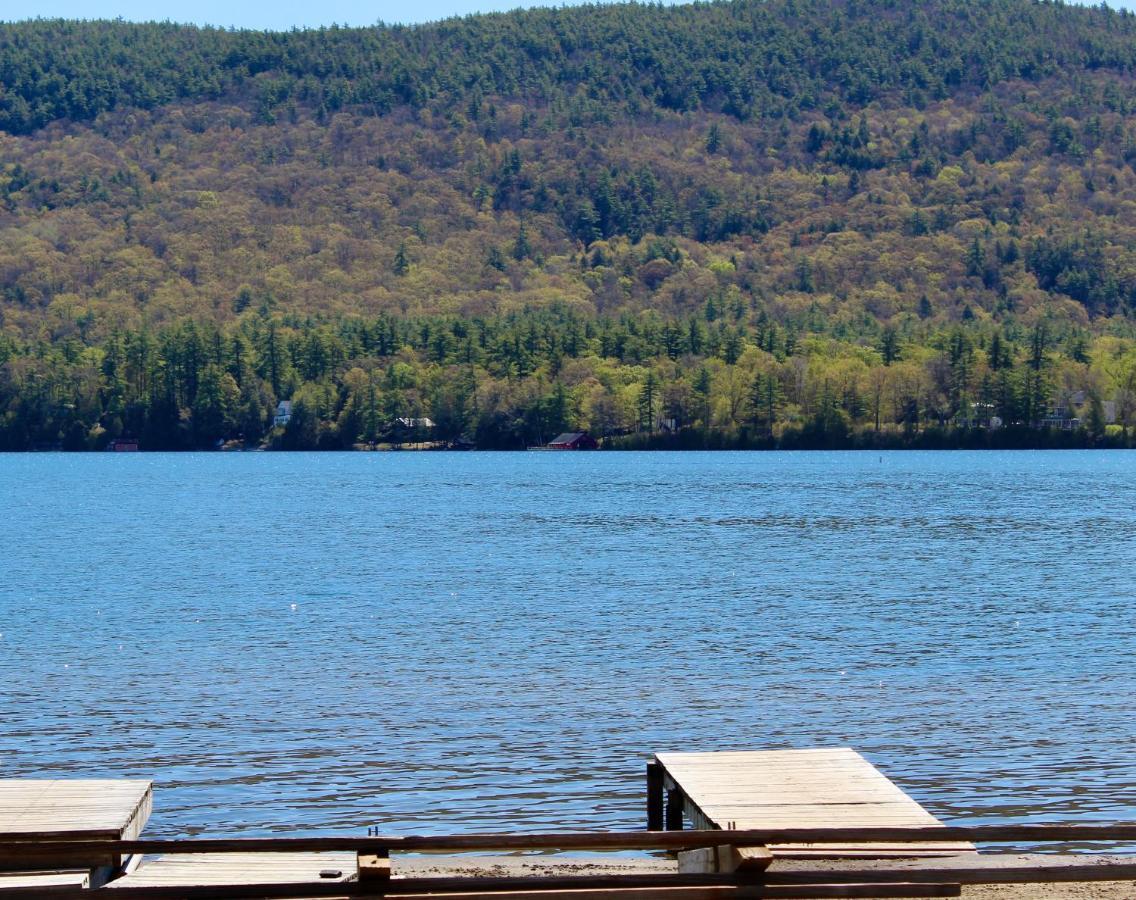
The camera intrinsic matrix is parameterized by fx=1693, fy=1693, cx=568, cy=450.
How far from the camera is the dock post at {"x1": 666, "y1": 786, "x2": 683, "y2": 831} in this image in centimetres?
1764

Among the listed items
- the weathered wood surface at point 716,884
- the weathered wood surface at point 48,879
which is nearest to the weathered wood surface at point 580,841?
the weathered wood surface at point 716,884

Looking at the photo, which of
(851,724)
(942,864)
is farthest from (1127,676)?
(942,864)

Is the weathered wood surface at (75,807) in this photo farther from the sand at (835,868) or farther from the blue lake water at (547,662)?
the blue lake water at (547,662)

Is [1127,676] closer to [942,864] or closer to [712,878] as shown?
[942,864]

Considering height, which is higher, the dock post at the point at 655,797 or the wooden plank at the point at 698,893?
the wooden plank at the point at 698,893

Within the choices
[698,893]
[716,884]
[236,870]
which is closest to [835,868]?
[716,884]

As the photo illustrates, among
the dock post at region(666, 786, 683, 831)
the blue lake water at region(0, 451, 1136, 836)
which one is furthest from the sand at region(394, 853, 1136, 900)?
the blue lake water at region(0, 451, 1136, 836)

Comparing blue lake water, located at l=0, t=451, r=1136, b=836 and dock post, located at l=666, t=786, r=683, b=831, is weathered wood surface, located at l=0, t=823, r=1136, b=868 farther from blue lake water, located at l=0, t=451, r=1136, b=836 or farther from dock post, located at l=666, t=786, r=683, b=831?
blue lake water, located at l=0, t=451, r=1136, b=836

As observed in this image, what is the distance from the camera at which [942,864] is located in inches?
536

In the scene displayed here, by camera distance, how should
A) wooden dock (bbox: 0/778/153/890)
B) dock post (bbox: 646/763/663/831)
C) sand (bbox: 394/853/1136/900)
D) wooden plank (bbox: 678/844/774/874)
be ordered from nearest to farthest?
1. wooden plank (bbox: 678/844/774/874)
2. wooden dock (bbox: 0/778/153/890)
3. sand (bbox: 394/853/1136/900)
4. dock post (bbox: 646/763/663/831)

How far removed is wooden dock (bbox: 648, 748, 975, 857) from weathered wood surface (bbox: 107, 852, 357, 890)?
11.4 ft

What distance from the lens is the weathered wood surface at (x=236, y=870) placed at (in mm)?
14891

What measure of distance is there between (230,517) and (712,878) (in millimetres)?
94799

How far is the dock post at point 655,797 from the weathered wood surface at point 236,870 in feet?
11.6
